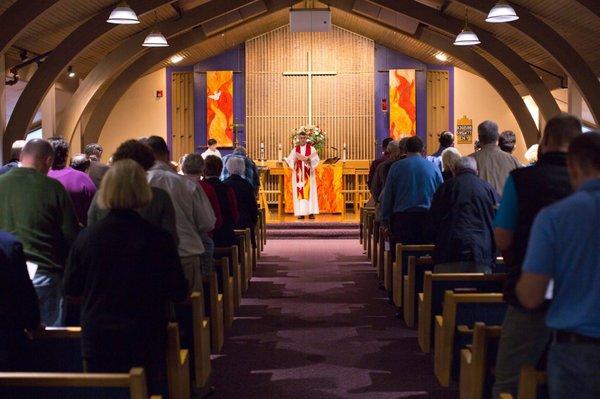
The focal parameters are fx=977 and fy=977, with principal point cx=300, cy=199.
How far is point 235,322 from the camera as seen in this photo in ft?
26.8

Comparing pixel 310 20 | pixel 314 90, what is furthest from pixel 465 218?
pixel 314 90

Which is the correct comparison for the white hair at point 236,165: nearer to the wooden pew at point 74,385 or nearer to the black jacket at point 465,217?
the black jacket at point 465,217

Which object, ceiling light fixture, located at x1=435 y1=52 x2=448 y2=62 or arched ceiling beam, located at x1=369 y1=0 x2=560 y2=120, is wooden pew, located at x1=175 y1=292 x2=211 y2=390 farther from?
ceiling light fixture, located at x1=435 y1=52 x2=448 y2=62

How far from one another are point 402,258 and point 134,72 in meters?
12.6

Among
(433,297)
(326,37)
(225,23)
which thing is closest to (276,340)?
(433,297)

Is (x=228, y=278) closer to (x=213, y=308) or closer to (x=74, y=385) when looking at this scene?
(x=213, y=308)

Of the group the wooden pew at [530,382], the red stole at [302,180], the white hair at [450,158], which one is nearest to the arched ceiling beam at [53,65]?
the red stole at [302,180]

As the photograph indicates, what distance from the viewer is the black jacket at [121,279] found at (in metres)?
3.69

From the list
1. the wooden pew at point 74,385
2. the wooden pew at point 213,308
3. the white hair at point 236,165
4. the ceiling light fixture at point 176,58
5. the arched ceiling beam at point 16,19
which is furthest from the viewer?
the ceiling light fixture at point 176,58

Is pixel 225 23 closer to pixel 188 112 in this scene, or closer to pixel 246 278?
pixel 188 112

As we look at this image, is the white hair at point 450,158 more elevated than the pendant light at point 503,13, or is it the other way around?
the pendant light at point 503,13

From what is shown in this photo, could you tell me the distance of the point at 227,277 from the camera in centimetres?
739

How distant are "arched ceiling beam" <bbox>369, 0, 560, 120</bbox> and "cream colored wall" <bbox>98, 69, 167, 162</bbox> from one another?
6.97 m

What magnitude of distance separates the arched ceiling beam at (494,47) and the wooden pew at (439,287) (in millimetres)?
10906
